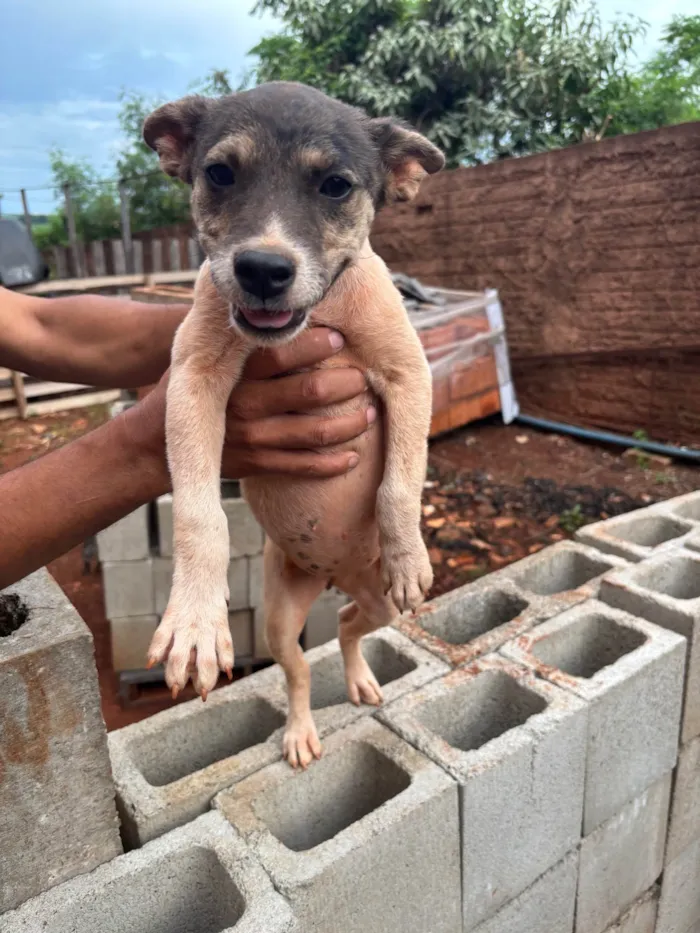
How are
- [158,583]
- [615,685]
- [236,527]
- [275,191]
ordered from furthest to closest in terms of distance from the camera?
[158,583] < [236,527] < [615,685] < [275,191]

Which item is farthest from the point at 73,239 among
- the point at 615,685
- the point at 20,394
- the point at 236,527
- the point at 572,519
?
the point at 615,685

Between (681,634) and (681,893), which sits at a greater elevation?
(681,634)

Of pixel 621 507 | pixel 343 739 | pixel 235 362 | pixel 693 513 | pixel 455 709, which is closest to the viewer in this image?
pixel 235 362

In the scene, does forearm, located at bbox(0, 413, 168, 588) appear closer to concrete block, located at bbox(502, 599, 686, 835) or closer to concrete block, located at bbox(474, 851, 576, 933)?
concrete block, located at bbox(502, 599, 686, 835)

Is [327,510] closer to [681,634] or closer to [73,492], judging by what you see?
[73,492]

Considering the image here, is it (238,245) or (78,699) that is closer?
(238,245)

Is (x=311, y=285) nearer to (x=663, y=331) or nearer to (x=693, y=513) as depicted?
(x=693, y=513)

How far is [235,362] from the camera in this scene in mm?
1962

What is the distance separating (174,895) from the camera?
75.5 inches

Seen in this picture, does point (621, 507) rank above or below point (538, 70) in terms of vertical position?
below

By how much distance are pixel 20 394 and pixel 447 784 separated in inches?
357

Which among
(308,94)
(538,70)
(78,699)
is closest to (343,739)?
(78,699)

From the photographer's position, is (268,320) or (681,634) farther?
(681,634)

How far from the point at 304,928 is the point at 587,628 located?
1.67m
